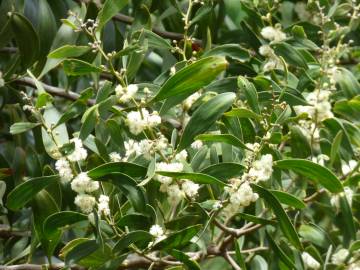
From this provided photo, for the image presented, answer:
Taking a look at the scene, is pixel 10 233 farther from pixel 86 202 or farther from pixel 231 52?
pixel 231 52

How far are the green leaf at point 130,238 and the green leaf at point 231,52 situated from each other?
50cm

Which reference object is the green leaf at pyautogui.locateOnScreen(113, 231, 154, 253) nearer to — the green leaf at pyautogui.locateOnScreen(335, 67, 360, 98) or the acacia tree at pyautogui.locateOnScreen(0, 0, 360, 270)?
the acacia tree at pyautogui.locateOnScreen(0, 0, 360, 270)

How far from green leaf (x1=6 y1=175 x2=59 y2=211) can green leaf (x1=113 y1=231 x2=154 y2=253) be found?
0.16 metres

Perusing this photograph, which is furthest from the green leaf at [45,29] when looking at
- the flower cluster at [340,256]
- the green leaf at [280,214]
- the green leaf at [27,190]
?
the flower cluster at [340,256]

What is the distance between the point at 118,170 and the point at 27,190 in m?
0.18

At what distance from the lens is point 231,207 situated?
4.65 feet

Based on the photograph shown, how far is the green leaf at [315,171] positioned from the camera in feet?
4.55

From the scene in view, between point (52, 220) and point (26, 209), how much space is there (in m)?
0.53

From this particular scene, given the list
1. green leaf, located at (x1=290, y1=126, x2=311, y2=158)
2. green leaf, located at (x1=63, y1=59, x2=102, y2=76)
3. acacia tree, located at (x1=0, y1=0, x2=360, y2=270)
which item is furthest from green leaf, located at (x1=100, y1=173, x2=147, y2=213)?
green leaf, located at (x1=290, y1=126, x2=311, y2=158)

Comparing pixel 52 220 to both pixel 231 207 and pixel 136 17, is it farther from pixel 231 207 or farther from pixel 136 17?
pixel 136 17

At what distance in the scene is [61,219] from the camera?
1427 mm

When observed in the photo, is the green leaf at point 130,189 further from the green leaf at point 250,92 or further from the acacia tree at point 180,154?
the green leaf at point 250,92

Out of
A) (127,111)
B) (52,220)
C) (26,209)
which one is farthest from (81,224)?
(26,209)

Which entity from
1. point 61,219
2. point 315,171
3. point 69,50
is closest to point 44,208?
point 61,219
